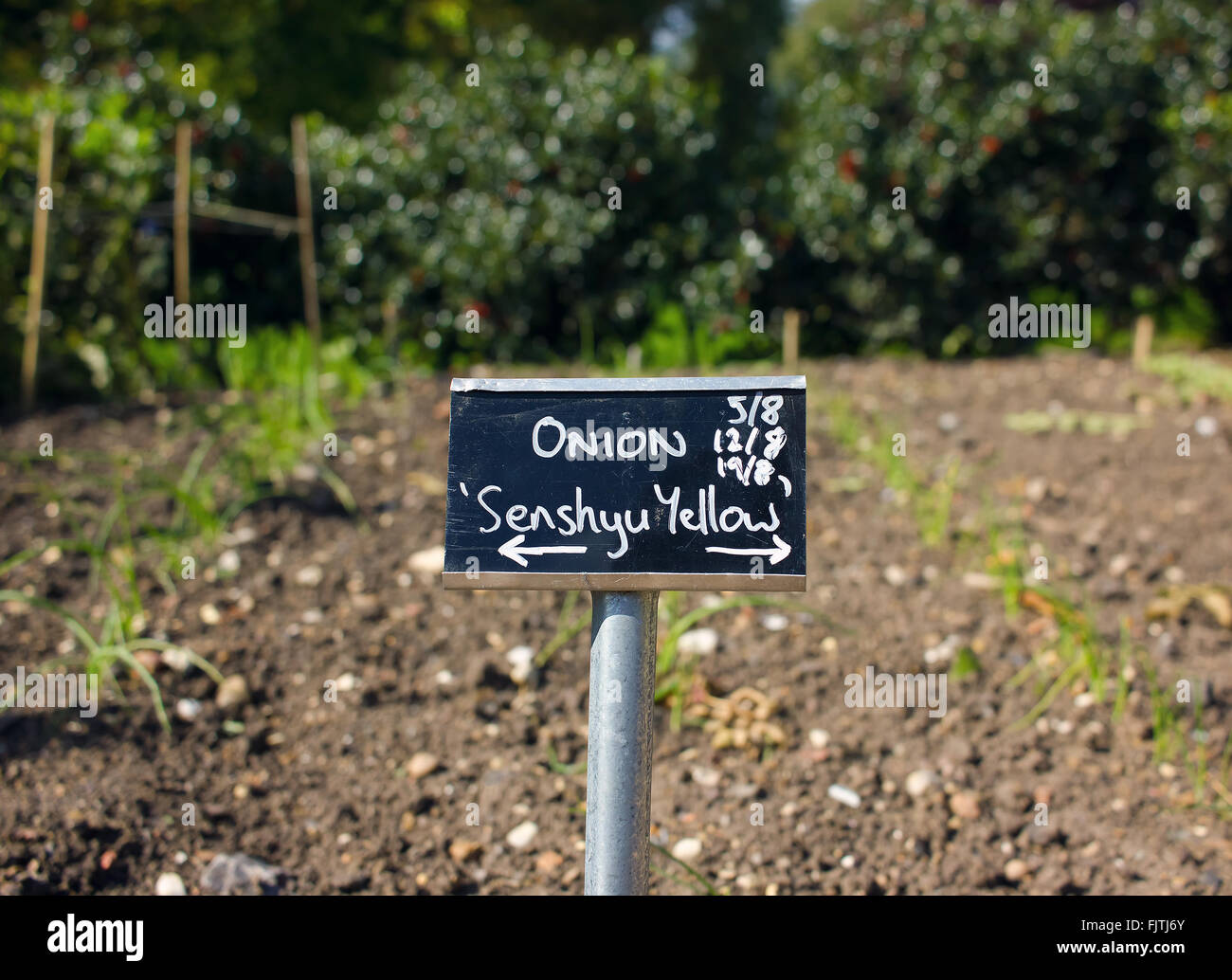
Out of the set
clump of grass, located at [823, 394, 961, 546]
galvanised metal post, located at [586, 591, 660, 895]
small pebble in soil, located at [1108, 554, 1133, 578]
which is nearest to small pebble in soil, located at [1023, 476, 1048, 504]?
clump of grass, located at [823, 394, 961, 546]

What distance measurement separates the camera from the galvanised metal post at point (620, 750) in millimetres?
1393

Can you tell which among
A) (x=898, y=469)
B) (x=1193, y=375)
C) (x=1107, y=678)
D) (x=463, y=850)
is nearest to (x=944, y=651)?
(x=1107, y=678)

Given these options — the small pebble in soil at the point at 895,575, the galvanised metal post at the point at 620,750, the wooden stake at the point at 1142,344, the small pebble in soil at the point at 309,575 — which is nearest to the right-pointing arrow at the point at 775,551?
the galvanised metal post at the point at 620,750

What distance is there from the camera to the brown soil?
193cm

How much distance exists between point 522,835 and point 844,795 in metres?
0.66

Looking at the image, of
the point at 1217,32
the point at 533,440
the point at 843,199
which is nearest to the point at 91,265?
the point at 843,199

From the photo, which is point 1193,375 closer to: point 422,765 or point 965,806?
point 965,806

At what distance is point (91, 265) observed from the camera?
4.59m

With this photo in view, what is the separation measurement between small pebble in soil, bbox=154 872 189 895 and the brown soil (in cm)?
2

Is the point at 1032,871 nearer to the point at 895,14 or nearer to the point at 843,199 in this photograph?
the point at 843,199

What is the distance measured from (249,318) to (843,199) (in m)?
3.09

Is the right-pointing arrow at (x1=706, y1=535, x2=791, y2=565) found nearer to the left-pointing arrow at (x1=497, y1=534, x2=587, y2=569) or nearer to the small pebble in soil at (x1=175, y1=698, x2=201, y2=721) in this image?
the left-pointing arrow at (x1=497, y1=534, x2=587, y2=569)

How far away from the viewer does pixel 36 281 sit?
13.9 ft

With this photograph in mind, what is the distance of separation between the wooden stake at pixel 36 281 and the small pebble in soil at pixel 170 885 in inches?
112
